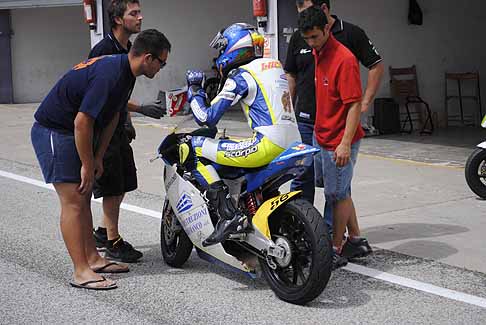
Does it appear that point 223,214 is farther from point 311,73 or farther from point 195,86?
point 311,73

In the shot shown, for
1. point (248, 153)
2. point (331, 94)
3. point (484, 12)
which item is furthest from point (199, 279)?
point (484, 12)

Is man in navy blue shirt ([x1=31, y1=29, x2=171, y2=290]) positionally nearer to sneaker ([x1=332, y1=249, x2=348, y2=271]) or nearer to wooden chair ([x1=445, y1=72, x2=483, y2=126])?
sneaker ([x1=332, y1=249, x2=348, y2=271])

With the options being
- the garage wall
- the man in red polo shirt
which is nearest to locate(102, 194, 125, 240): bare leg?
the man in red polo shirt

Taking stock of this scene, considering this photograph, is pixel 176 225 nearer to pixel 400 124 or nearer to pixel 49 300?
pixel 49 300

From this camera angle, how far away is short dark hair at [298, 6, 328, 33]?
592 cm

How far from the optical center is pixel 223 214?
19.1 ft

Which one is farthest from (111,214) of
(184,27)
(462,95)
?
(184,27)

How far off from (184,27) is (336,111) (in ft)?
41.1

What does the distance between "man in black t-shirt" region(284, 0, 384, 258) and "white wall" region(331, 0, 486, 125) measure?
7432 millimetres

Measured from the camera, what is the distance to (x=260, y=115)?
5758 mm

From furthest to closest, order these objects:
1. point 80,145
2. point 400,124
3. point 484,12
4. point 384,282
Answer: point 484,12, point 400,124, point 384,282, point 80,145

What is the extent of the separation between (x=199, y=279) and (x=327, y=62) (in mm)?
1800

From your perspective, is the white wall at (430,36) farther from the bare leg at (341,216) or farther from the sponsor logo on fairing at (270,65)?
the sponsor logo on fairing at (270,65)

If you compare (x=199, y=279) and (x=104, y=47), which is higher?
(x=104, y=47)
